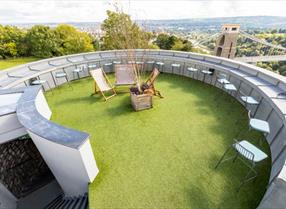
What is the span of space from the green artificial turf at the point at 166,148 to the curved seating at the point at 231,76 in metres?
0.45

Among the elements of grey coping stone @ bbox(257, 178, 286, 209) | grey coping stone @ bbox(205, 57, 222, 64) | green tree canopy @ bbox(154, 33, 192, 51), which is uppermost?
grey coping stone @ bbox(205, 57, 222, 64)

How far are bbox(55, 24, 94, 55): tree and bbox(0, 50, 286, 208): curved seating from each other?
1397cm

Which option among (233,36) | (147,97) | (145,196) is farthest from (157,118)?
(233,36)

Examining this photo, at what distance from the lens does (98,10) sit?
511 cm

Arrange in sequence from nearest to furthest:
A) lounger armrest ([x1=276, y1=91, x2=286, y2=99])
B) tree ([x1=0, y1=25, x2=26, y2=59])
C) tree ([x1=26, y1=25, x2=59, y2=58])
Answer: lounger armrest ([x1=276, y1=91, x2=286, y2=99]) → tree ([x1=26, y1=25, x2=59, y2=58]) → tree ([x1=0, y1=25, x2=26, y2=59])

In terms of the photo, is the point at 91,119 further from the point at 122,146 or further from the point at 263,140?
the point at 263,140

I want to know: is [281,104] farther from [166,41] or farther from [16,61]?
[16,61]

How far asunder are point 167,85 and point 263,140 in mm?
3775

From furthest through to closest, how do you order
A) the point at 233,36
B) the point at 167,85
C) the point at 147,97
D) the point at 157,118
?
1. the point at 233,36
2. the point at 167,85
3. the point at 147,97
4. the point at 157,118

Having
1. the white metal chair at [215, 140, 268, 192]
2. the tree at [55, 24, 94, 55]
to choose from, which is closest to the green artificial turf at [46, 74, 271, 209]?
the white metal chair at [215, 140, 268, 192]

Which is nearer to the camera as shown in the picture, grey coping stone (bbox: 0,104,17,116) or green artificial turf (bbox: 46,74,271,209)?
green artificial turf (bbox: 46,74,271,209)

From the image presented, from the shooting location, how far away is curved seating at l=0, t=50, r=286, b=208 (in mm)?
2930

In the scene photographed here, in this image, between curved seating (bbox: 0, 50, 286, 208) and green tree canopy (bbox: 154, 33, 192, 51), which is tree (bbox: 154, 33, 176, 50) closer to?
green tree canopy (bbox: 154, 33, 192, 51)

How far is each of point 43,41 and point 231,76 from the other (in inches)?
909
